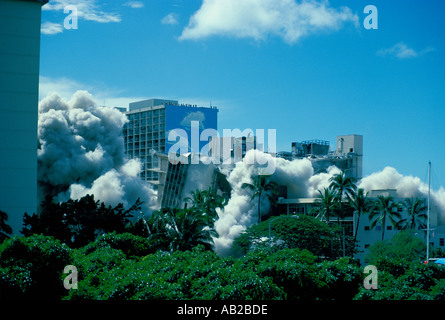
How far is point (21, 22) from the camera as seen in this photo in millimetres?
65938

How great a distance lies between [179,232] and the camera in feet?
168

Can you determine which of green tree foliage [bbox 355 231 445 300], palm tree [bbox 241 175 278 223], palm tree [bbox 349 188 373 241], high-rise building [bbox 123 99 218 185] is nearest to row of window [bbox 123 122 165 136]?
high-rise building [bbox 123 99 218 185]

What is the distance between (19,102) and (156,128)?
7546 cm

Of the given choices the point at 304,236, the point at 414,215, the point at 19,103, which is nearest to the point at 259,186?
the point at 304,236

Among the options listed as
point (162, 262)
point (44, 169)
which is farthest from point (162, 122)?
point (162, 262)

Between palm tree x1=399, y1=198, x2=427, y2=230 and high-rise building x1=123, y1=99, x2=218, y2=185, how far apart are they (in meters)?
→ 59.1

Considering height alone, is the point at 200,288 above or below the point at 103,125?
below

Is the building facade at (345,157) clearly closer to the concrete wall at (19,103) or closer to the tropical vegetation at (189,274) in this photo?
the concrete wall at (19,103)

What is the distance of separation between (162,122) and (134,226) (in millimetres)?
93383

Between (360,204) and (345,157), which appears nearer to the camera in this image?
(360,204)

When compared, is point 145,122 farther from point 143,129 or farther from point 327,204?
point 327,204

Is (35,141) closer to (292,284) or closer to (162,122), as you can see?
(292,284)

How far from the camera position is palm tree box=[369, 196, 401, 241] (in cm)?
7781

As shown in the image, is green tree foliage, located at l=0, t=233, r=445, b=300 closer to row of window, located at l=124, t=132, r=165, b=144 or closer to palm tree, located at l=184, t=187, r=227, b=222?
palm tree, located at l=184, t=187, r=227, b=222
